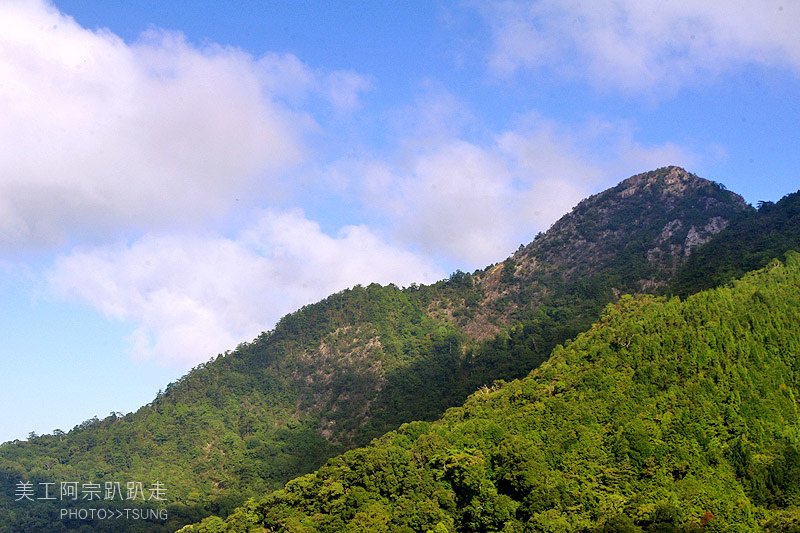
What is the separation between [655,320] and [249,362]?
83511mm

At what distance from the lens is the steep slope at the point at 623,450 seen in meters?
57.9

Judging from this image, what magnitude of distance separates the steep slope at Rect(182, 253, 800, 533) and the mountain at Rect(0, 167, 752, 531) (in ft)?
94.9

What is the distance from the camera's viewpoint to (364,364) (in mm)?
130125

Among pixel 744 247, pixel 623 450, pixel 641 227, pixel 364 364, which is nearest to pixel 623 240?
pixel 641 227

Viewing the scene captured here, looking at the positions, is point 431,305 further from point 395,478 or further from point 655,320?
point 395,478

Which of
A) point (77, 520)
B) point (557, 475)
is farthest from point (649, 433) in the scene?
point (77, 520)

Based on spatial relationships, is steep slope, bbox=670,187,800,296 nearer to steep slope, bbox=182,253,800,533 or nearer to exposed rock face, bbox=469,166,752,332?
exposed rock face, bbox=469,166,752,332

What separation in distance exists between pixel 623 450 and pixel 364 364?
70.4 meters

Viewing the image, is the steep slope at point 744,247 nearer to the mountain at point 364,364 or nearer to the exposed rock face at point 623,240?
the exposed rock face at point 623,240

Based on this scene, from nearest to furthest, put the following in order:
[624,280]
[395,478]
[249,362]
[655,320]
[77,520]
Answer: [395,478] → [655,320] → [77,520] → [624,280] → [249,362]

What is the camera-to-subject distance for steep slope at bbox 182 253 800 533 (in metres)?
57.9

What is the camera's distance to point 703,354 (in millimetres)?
71438

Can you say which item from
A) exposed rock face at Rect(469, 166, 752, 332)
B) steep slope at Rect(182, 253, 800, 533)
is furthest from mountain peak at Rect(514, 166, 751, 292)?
steep slope at Rect(182, 253, 800, 533)

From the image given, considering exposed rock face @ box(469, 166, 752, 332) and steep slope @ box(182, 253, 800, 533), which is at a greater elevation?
exposed rock face @ box(469, 166, 752, 332)
